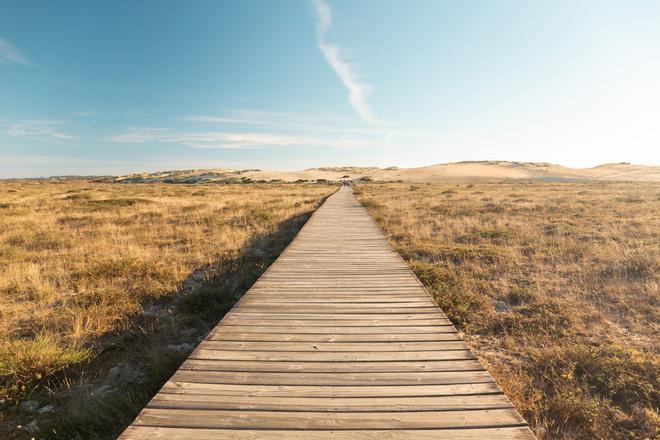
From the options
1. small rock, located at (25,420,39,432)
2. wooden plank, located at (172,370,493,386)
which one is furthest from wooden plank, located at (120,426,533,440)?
small rock, located at (25,420,39,432)

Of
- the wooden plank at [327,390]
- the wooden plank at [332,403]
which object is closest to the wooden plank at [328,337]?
the wooden plank at [327,390]

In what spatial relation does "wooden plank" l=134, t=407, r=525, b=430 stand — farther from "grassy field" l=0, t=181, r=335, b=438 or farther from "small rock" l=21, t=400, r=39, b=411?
"small rock" l=21, t=400, r=39, b=411

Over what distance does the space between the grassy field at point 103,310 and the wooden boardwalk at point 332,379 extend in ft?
3.86

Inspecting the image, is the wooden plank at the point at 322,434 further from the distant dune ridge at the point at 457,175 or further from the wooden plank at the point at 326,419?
the distant dune ridge at the point at 457,175

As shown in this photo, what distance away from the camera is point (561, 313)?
586 cm

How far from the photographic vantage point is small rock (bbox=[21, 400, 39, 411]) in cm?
373

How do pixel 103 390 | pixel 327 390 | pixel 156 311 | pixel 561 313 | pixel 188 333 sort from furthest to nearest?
1. pixel 156 311
2. pixel 561 313
3. pixel 188 333
4. pixel 103 390
5. pixel 327 390

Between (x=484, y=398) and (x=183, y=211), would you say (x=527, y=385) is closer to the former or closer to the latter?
(x=484, y=398)

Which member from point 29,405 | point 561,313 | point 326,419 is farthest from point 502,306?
point 29,405

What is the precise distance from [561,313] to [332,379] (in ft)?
16.3

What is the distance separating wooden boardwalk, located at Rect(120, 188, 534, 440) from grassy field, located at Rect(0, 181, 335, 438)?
118 cm

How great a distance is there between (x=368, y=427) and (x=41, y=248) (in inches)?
530

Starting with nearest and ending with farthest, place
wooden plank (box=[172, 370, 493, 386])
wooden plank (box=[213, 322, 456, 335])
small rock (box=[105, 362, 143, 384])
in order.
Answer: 1. wooden plank (box=[172, 370, 493, 386])
2. wooden plank (box=[213, 322, 456, 335])
3. small rock (box=[105, 362, 143, 384])

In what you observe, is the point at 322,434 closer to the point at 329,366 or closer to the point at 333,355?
the point at 329,366
